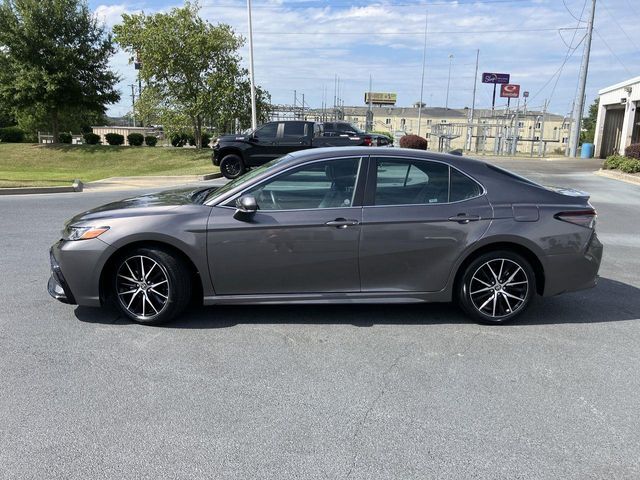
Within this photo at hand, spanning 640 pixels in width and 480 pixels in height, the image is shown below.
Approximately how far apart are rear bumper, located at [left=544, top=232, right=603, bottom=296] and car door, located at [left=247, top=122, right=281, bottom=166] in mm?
14257

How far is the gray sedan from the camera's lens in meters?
4.55

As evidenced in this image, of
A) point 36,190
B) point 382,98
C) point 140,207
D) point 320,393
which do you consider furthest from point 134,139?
point 382,98

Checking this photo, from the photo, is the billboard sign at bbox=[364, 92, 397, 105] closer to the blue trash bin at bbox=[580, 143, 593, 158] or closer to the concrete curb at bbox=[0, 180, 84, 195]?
the blue trash bin at bbox=[580, 143, 593, 158]

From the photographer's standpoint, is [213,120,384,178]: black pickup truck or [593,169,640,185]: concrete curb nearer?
[213,120,384,178]: black pickup truck

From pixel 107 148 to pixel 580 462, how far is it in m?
31.8

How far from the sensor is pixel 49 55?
29328 mm

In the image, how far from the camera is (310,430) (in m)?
3.19

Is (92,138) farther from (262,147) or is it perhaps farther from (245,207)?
(245,207)

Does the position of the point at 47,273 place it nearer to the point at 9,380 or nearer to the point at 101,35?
the point at 9,380

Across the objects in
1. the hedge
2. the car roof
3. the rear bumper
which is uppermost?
the car roof

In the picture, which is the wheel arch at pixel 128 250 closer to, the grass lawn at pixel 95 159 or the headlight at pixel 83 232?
the headlight at pixel 83 232

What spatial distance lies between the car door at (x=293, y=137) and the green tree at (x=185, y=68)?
9680 millimetres

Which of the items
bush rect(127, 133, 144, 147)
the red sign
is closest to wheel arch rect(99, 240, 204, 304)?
bush rect(127, 133, 144, 147)

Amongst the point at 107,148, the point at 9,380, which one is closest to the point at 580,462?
the point at 9,380
